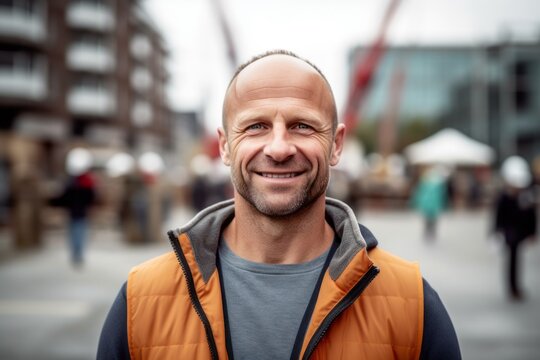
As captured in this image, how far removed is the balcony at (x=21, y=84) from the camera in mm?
30734

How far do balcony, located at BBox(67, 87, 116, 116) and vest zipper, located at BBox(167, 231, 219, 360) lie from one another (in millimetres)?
39323

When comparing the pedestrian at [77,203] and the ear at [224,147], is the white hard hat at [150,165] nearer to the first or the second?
the pedestrian at [77,203]

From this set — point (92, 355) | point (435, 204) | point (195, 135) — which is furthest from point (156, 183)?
point (195, 135)

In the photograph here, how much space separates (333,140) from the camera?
191 centimetres

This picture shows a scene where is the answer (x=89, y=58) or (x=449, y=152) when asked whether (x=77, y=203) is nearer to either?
(x=449, y=152)

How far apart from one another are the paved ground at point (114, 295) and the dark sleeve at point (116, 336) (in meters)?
3.42

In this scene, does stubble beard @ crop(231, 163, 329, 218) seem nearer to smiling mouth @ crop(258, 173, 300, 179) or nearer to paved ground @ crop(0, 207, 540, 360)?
smiling mouth @ crop(258, 173, 300, 179)

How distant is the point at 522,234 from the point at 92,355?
5565mm

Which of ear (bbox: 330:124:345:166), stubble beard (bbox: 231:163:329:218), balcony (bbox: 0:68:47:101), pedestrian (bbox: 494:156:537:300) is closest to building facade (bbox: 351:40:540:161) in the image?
balcony (bbox: 0:68:47:101)

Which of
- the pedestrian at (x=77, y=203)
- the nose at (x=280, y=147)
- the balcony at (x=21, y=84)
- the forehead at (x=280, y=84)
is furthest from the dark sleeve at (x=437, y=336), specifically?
the balcony at (x=21, y=84)

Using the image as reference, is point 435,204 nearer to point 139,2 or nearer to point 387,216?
point 387,216

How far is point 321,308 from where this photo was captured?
170cm

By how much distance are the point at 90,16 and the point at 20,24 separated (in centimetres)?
971

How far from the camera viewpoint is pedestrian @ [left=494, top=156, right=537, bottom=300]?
707 cm
